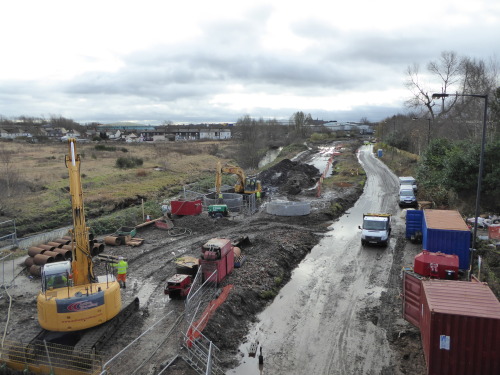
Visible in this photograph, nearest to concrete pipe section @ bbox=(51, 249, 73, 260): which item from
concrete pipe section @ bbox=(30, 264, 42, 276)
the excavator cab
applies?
concrete pipe section @ bbox=(30, 264, 42, 276)

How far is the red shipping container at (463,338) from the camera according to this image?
10578 millimetres

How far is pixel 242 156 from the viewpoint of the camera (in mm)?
65812

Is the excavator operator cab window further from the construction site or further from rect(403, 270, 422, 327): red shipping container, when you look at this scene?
rect(403, 270, 422, 327): red shipping container

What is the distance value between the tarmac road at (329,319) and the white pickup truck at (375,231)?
1.71 feet

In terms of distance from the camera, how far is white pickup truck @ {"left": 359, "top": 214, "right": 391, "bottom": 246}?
78.4ft

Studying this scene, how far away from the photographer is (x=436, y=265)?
1748 cm

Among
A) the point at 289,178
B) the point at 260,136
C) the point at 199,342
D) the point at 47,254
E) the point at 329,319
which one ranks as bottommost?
the point at 329,319

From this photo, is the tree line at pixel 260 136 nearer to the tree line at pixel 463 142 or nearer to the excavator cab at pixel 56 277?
the tree line at pixel 463 142

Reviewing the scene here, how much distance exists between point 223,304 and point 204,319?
4.56ft

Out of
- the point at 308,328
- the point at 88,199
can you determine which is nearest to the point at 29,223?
the point at 88,199

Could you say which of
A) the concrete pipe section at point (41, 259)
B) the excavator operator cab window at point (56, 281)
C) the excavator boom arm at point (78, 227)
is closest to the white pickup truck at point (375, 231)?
the excavator boom arm at point (78, 227)

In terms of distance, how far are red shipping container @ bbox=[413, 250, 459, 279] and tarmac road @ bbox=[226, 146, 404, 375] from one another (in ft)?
6.70

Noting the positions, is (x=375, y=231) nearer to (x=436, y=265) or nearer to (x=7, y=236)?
→ (x=436, y=265)

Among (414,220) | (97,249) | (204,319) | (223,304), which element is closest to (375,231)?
(414,220)
